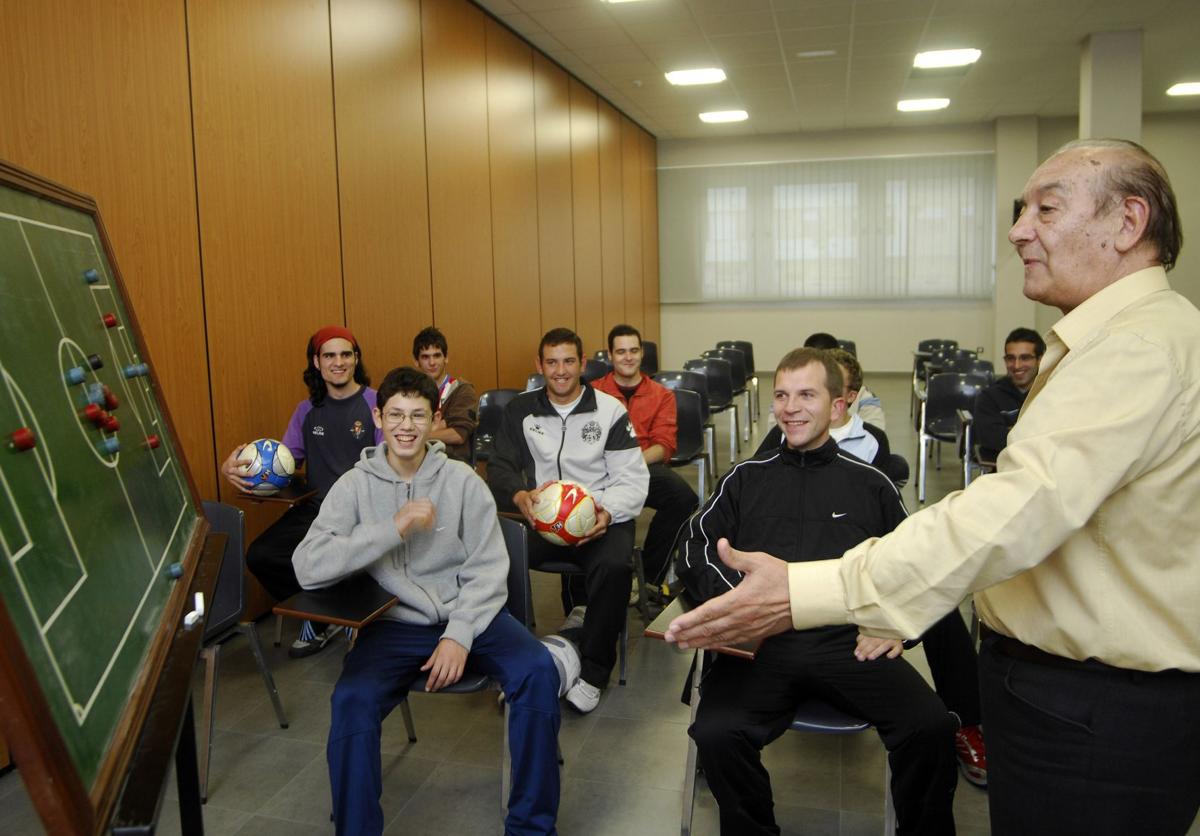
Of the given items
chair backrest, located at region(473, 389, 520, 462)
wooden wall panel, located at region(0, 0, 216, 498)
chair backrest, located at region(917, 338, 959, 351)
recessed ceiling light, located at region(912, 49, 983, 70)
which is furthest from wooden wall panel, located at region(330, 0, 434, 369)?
chair backrest, located at region(917, 338, 959, 351)

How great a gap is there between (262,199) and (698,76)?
6.23 m

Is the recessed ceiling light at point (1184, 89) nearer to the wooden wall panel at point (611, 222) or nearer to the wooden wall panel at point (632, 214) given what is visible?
the wooden wall panel at point (632, 214)

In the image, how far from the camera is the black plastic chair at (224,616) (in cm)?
279

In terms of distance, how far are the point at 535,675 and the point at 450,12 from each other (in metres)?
5.38

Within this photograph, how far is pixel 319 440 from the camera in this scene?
399 centimetres

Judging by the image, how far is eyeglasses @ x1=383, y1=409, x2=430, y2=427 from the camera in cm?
269

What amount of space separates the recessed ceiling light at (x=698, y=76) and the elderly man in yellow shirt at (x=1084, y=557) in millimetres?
8280

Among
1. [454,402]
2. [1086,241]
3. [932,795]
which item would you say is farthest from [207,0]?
[932,795]

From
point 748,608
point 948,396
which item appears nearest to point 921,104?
point 948,396

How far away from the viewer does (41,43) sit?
9.87 ft

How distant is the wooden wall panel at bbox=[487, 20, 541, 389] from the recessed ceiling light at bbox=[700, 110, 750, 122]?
4045 millimetres

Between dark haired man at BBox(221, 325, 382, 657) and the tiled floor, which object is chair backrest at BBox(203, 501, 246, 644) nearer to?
the tiled floor

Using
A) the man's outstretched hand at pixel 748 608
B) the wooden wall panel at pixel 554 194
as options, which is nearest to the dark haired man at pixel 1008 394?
the man's outstretched hand at pixel 748 608

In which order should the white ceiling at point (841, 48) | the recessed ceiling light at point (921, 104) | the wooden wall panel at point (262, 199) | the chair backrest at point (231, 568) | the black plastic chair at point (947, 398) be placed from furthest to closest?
the recessed ceiling light at point (921, 104) → the white ceiling at point (841, 48) → the black plastic chair at point (947, 398) → the wooden wall panel at point (262, 199) → the chair backrest at point (231, 568)
